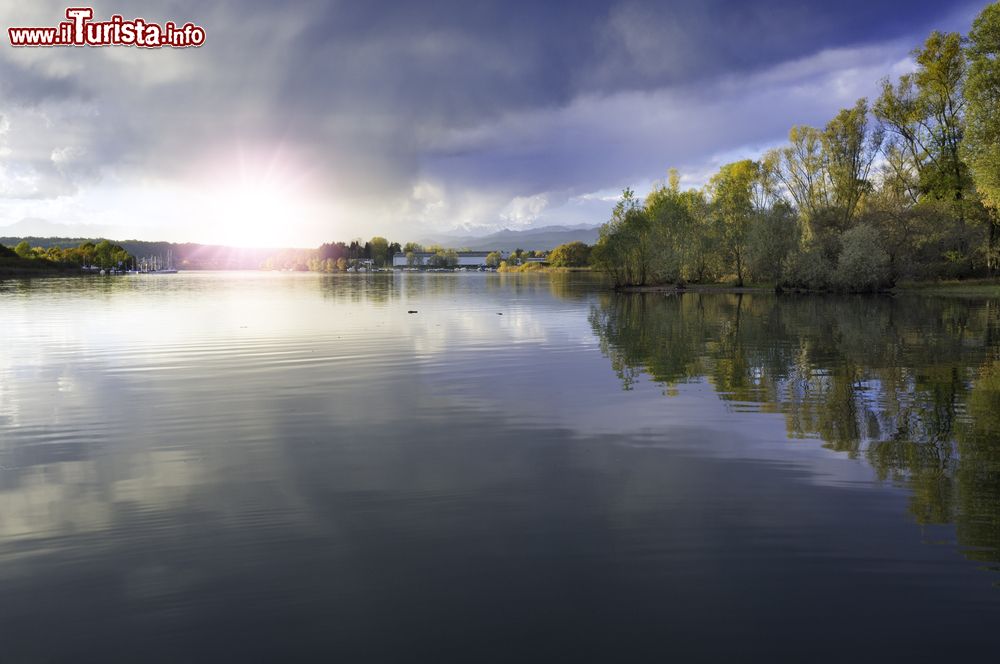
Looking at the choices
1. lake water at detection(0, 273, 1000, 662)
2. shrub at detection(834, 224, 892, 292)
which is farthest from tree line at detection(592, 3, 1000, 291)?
lake water at detection(0, 273, 1000, 662)

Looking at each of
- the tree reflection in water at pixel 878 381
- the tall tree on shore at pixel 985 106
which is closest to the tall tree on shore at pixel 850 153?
the tall tree on shore at pixel 985 106

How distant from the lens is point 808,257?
8256 cm

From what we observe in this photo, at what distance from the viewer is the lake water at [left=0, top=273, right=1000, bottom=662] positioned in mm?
7020

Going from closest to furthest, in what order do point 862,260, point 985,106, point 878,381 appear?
point 878,381, point 985,106, point 862,260

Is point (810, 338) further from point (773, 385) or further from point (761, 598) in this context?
point (761, 598)

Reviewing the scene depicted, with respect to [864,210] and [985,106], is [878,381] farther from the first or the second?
[864,210]

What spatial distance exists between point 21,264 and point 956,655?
245 metres

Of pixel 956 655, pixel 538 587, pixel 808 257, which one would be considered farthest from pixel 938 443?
pixel 808 257

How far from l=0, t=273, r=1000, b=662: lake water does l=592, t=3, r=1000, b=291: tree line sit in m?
60.4

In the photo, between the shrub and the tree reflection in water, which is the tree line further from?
the tree reflection in water

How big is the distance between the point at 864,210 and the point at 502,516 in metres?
91.4

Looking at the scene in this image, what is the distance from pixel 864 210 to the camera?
3381 inches

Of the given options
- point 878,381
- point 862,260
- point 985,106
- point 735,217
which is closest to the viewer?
point 878,381

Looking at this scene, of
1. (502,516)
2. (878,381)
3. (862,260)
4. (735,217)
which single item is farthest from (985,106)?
(502,516)
